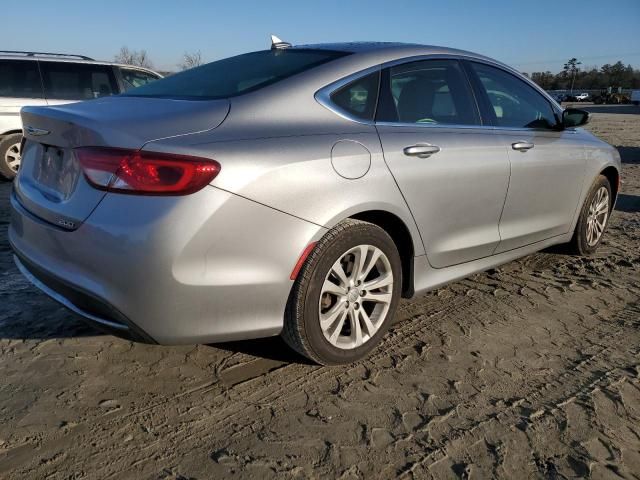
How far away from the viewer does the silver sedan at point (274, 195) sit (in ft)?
7.09

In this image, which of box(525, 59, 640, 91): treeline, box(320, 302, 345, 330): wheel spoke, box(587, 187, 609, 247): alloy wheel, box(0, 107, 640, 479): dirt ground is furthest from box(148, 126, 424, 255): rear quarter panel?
box(525, 59, 640, 91): treeline

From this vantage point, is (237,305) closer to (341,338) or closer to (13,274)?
(341,338)

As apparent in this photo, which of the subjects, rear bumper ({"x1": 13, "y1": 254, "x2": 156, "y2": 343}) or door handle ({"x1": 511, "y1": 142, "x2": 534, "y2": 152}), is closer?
rear bumper ({"x1": 13, "y1": 254, "x2": 156, "y2": 343})

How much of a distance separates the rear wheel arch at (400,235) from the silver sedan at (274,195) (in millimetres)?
11

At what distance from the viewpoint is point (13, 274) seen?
13.1ft

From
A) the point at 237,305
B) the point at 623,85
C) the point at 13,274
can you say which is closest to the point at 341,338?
the point at 237,305

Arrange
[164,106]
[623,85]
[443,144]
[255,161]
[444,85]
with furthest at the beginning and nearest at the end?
[623,85]
[444,85]
[443,144]
[164,106]
[255,161]

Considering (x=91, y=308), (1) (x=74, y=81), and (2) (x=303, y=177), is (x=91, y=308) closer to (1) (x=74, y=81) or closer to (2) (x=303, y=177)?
(2) (x=303, y=177)

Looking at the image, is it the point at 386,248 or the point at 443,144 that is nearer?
the point at 386,248

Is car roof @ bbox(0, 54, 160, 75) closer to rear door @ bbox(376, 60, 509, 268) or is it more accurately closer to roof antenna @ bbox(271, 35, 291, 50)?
roof antenna @ bbox(271, 35, 291, 50)

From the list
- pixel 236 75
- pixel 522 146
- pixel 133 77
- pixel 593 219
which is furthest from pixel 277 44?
pixel 133 77

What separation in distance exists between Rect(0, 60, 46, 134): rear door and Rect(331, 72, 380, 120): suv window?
653 cm

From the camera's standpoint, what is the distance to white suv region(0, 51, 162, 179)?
25.2 feet

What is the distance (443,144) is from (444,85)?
0.55 meters
